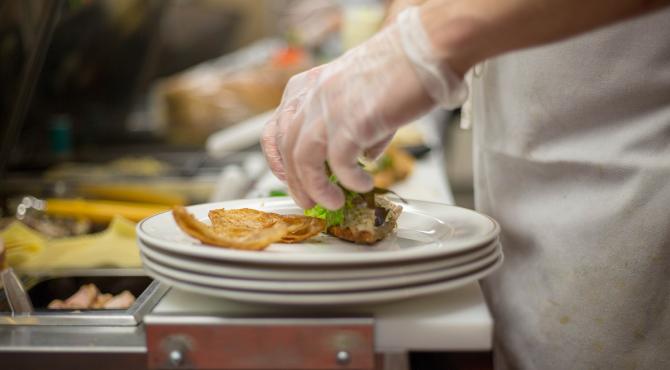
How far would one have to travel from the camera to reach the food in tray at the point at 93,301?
1.17 meters

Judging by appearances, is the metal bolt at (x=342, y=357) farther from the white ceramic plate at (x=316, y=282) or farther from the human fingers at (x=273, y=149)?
the human fingers at (x=273, y=149)

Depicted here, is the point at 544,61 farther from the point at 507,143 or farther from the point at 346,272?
the point at 346,272

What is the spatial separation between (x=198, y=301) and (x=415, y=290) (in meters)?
0.30

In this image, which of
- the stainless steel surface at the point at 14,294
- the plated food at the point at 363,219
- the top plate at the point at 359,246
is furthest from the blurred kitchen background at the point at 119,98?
the plated food at the point at 363,219

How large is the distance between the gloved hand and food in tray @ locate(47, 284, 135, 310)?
422 millimetres

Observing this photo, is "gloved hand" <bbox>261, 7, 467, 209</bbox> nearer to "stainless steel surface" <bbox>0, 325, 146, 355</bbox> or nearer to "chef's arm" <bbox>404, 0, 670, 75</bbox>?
"chef's arm" <bbox>404, 0, 670, 75</bbox>

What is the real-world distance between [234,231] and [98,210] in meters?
1.01

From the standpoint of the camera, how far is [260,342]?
850mm

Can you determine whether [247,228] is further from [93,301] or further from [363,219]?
[93,301]

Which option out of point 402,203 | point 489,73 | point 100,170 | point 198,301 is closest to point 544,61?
point 489,73

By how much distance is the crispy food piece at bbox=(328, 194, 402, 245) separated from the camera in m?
1.01

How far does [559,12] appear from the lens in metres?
0.81

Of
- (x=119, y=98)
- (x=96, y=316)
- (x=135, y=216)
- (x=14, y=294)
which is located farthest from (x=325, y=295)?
(x=119, y=98)

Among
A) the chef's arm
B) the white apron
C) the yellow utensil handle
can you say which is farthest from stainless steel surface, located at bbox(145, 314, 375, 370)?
the yellow utensil handle
